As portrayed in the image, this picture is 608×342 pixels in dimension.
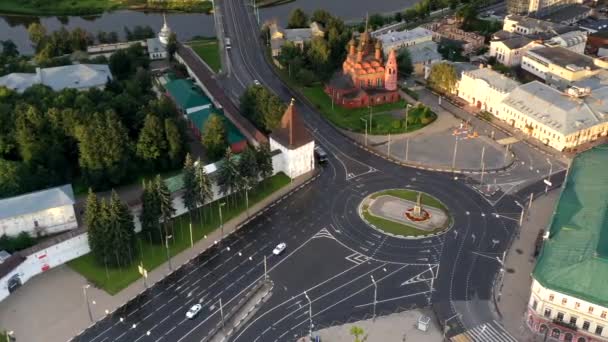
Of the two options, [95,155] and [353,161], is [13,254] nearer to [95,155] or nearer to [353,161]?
[95,155]

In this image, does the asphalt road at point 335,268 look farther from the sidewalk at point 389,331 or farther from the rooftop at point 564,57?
the rooftop at point 564,57

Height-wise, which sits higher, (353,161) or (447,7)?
(447,7)

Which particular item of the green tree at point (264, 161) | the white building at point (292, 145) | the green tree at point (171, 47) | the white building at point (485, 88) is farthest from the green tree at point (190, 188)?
the green tree at point (171, 47)

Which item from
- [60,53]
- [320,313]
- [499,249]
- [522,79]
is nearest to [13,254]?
[320,313]

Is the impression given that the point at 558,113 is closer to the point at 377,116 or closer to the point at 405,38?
the point at 377,116

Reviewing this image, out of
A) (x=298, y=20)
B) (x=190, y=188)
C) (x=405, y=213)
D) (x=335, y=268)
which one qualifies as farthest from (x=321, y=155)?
(x=298, y=20)

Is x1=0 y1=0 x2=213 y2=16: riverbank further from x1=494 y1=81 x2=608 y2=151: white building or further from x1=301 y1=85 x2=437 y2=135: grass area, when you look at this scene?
x1=494 y1=81 x2=608 y2=151: white building

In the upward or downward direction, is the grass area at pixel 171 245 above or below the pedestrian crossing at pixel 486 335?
above
